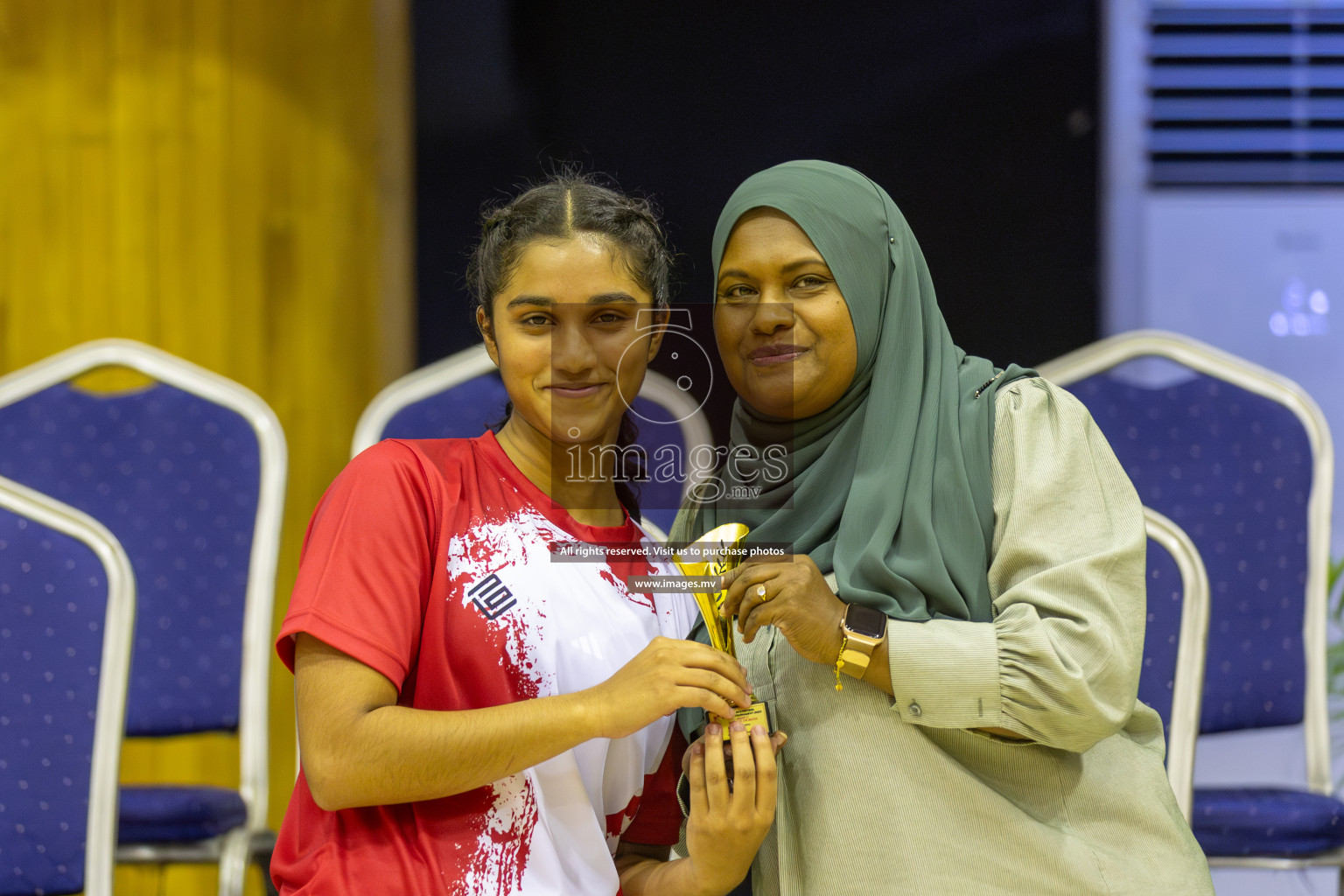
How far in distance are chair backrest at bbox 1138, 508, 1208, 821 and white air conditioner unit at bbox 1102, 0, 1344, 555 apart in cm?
84

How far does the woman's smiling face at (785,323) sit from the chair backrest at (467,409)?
0.66 m

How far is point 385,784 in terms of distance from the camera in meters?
1.08

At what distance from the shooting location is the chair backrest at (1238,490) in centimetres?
193

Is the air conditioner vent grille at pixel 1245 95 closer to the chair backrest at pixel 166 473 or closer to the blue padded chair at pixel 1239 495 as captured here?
the blue padded chair at pixel 1239 495

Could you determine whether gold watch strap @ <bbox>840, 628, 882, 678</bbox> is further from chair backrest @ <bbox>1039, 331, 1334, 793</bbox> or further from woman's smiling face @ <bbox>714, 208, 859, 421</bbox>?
chair backrest @ <bbox>1039, 331, 1334, 793</bbox>

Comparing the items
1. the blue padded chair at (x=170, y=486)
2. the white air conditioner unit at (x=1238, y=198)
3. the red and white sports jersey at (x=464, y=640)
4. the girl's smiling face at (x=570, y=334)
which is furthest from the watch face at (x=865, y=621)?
the white air conditioner unit at (x=1238, y=198)

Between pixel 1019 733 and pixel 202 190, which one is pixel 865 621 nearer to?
pixel 1019 733

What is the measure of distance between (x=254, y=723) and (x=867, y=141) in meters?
1.78

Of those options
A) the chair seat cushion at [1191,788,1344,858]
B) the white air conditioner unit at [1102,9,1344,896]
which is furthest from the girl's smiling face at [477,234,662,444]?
the white air conditioner unit at [1102,9,1344,896]

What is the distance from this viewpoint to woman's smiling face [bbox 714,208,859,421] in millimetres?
1265

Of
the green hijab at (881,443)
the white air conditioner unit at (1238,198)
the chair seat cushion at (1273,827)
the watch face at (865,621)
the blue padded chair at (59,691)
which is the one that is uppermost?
the white air conditioner unit at (1238,198)

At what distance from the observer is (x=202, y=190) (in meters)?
2.59

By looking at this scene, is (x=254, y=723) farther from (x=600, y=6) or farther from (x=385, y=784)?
(x=600, y=6)

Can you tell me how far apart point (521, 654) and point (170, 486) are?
1.17 m
